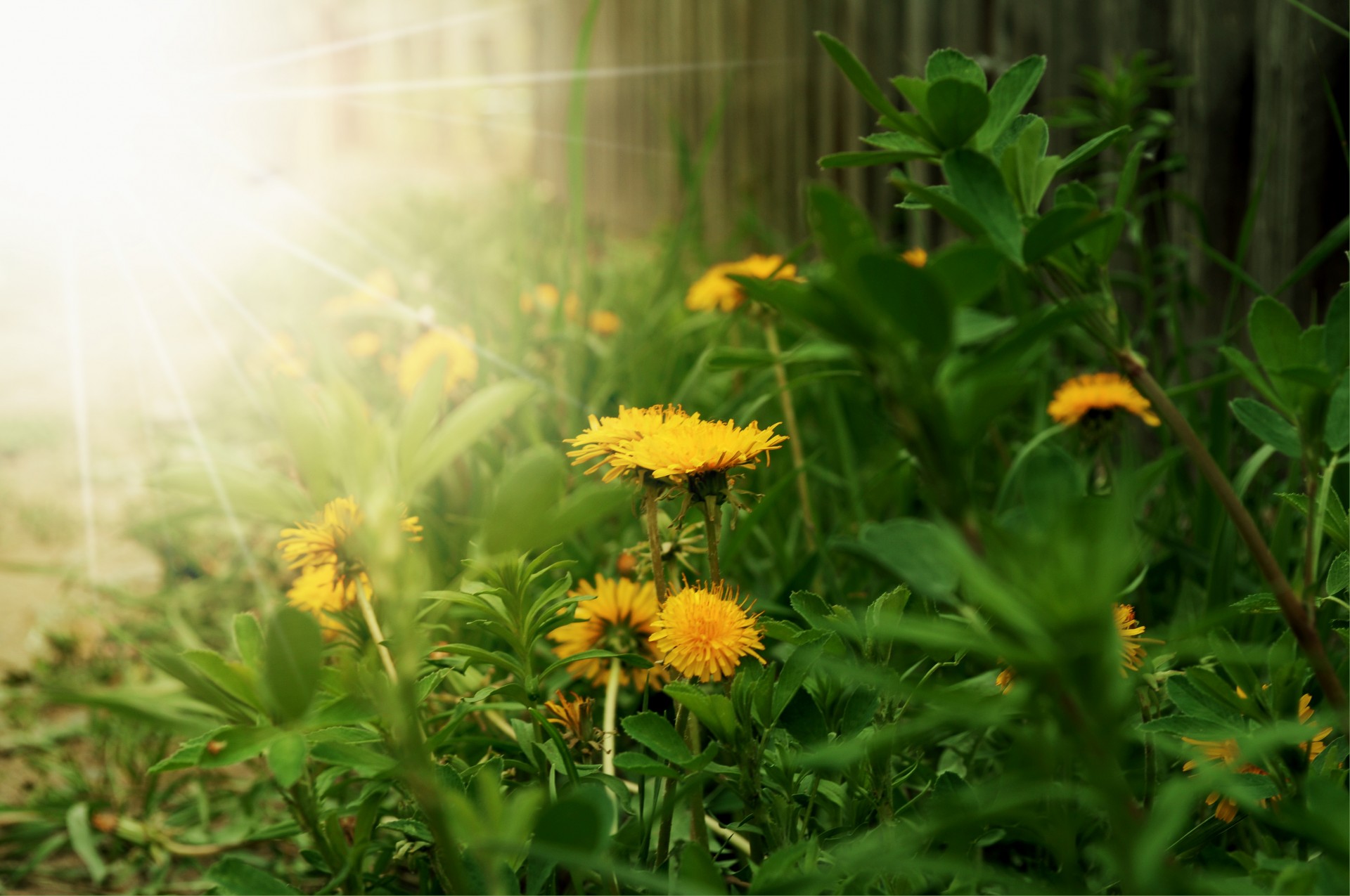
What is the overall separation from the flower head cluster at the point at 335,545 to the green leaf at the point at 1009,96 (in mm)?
341

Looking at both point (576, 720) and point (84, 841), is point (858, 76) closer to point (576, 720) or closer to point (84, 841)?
point (576, 720)

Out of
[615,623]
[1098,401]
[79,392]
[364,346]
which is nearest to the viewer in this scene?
[615,623]

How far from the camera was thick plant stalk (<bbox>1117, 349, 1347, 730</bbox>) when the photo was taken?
0.39 meters

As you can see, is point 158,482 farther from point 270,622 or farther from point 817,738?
point 817,738

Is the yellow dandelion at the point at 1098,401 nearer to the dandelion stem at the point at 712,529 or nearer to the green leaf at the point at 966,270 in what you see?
the dandelion stem at the point at 712,529

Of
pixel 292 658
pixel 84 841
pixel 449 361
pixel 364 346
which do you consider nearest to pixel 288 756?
pixel 292 658

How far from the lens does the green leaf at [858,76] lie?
1.50 ft

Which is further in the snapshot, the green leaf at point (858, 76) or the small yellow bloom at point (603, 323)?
the small yellow bloom at point (603, 323)

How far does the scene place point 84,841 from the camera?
1.02 metres

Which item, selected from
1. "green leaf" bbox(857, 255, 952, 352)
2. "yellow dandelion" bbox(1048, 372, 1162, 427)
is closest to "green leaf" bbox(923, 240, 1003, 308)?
"green leaf" bbox(857, 255, 952, 352)

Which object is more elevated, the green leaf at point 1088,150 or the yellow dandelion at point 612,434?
the green leaf at point 1088,150

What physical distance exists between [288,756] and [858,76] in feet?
1.30

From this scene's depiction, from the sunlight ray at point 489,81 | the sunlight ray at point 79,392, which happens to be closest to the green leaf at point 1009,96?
the sunlight ray at point 489,81

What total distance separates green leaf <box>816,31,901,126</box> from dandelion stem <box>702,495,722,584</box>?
0.75ft
